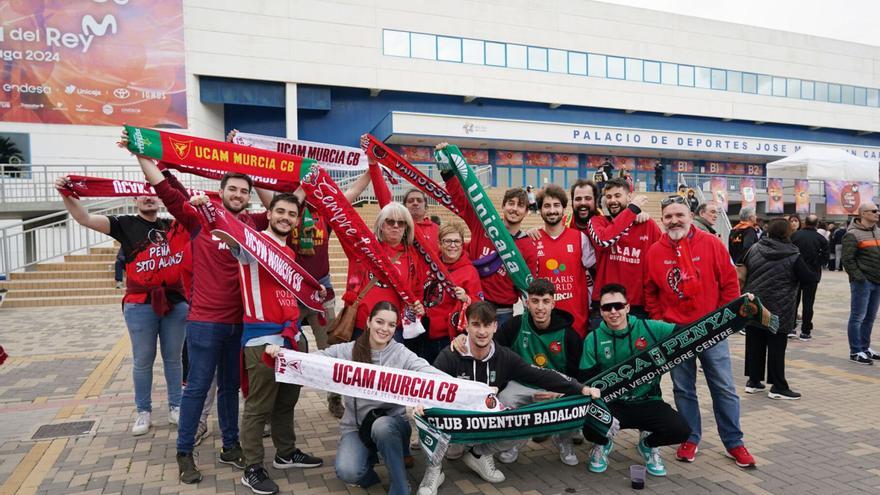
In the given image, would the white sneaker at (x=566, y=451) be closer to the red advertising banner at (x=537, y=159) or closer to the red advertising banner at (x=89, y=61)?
the red advertising banner at (x=89, y=61)

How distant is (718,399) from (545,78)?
30.2 m

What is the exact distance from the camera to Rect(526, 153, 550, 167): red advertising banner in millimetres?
34406

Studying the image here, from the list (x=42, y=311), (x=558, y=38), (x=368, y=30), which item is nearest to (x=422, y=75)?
(x=368, y=30)

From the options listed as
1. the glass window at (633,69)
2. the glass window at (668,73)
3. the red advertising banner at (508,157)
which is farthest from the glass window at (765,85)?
the red advertising banner at (508,157)

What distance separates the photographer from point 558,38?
1278 inches

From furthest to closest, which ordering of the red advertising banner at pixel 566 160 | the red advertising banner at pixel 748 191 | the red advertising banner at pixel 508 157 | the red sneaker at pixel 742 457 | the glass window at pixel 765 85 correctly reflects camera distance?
the glass window at pixel 765 85
the red advertising banner at pixel 566 160
the red advertising banner at pixel 508 157
the red advertising banner at pixel 748 191
the red sneaker at pixel 742 457

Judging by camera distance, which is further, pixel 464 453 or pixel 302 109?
pixel 302 109

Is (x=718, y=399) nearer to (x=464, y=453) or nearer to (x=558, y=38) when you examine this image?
(x=464, y=453)

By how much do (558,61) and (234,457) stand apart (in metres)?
32.3

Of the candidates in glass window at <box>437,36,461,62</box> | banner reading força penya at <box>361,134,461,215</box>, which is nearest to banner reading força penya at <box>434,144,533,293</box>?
banner reading força penya at <box>361,134,461,215</box>

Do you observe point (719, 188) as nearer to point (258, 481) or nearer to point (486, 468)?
point (486, 468)

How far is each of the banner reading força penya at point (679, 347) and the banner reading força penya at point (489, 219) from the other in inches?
40.6

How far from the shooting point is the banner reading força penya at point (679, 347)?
13.0ft

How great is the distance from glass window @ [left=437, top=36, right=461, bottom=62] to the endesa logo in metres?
18.7
